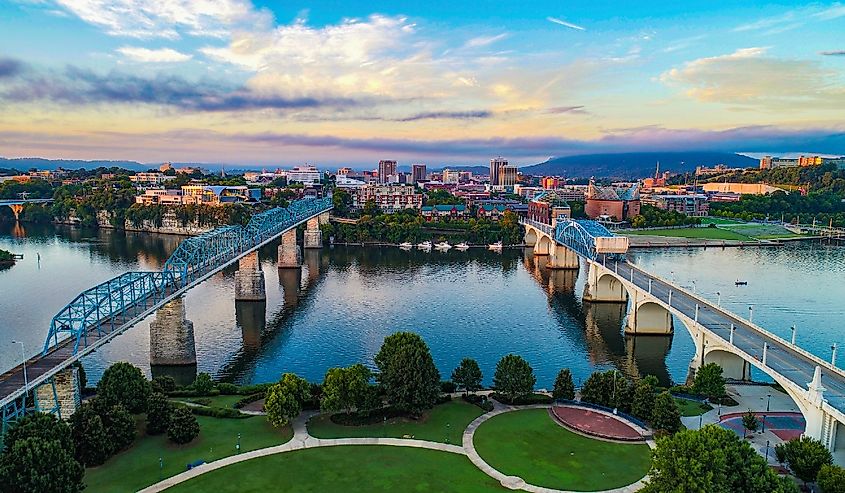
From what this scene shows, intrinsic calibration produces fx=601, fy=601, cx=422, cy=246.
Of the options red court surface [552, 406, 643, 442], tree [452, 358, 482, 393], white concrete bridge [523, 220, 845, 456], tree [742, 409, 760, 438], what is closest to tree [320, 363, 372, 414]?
tree [452, 358, 482, 393]

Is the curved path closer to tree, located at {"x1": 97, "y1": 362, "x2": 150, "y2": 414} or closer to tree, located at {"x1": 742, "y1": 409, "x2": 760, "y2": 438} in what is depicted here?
tree, located at {"x1": 97, "y1": 362, "x2": 150, "y2": 414}

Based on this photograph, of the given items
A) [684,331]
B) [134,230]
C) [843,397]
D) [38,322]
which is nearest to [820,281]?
[684,331]

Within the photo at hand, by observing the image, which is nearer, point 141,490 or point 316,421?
point 141,490

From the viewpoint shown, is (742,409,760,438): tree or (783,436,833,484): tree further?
(742,409,760,438): tree

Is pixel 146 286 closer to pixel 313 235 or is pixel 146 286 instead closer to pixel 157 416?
pixel 157 416

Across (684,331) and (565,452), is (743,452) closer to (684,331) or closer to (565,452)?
(565,452)

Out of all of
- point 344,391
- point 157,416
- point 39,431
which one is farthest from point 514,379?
point 39,431
